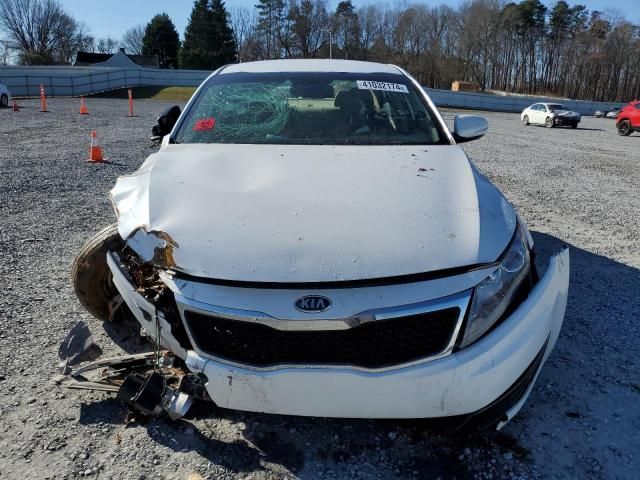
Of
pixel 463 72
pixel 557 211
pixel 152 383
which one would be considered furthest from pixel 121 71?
pixel 463 72

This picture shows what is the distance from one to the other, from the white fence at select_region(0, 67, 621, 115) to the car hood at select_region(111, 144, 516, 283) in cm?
3455

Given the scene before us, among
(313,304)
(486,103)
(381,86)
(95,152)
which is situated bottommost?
(95,152)

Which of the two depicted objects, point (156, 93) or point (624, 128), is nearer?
point (624, 128)

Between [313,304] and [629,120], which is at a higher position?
[313,304]

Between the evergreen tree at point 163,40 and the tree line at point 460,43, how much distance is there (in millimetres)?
134

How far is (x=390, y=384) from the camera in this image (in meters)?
1.72

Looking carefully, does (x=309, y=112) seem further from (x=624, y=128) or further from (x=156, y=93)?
(x=156, y=93)

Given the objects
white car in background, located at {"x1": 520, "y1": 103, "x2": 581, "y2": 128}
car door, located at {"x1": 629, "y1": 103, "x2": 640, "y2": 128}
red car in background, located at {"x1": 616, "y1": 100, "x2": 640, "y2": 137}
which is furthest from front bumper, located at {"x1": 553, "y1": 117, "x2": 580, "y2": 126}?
car door, located at {"x1": 629, "y1": 103, "x2": 640, "y2": 128}

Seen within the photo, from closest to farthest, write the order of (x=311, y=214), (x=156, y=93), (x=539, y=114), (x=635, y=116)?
(x=311, y=214)
(x=635, y=116)
(x=539, y=114)
(x=156, y=93)

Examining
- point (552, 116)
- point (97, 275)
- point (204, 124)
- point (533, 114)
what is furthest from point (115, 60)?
point (97, 275)

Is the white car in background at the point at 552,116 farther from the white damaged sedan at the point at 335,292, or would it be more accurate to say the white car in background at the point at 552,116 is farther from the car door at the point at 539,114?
the white damaged sedan at the point at 335,292

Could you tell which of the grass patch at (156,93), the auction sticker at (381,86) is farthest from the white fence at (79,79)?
the auction sticker at (381,86)

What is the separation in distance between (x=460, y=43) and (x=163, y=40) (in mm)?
42302

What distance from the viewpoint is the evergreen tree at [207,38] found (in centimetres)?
6125
